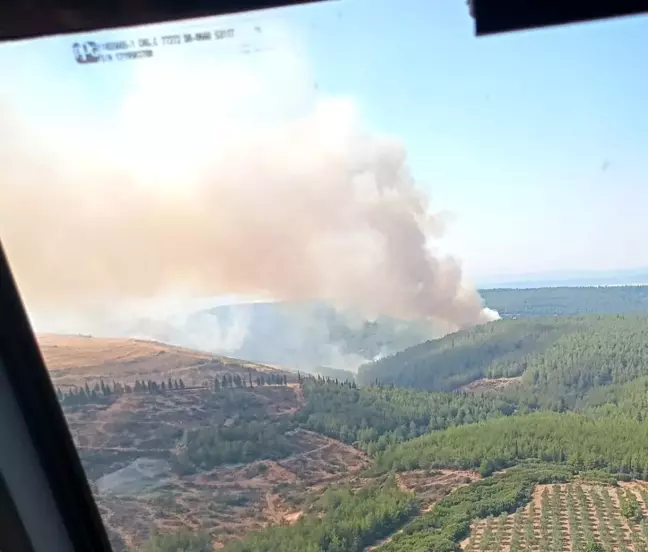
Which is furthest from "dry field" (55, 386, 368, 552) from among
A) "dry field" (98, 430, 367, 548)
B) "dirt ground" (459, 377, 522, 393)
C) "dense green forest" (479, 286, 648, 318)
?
"dense green forest" (479, 286, 648, 318)

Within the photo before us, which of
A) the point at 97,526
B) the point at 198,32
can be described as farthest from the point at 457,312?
the point at 97,526

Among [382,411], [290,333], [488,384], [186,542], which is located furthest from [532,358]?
[186,542]

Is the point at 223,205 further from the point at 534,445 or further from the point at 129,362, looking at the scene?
the point at 534,445

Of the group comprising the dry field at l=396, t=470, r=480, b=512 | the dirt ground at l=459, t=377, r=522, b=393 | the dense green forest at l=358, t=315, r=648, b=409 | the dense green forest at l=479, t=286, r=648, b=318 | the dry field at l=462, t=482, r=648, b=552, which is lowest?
the dry field at l=462, t=482, r=648, b=552

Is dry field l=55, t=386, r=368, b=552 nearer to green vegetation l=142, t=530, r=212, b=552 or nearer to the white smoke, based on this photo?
green vegetation l=142, t=530, r=212, b=552

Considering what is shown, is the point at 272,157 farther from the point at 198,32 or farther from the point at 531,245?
the point at 531,245
